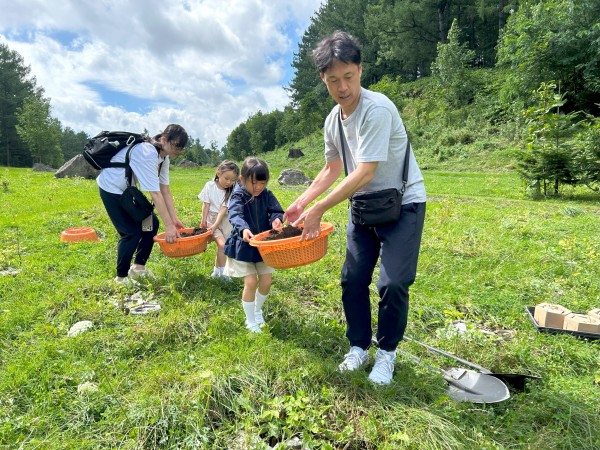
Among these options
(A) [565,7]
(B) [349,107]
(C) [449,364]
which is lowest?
(C) [449,364]

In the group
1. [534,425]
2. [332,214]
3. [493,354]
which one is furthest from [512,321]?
[332,214]

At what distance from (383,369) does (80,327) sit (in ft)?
8.02

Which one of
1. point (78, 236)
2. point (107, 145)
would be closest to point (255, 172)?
point (107, 145)

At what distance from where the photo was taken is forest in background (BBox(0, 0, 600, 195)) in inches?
431

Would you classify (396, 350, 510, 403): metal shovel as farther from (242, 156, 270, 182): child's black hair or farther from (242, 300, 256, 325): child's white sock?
(242, 156, 270, 182): child's black hair

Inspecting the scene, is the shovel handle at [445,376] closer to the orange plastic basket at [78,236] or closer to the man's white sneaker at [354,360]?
the man's white sneaker at [354,360]

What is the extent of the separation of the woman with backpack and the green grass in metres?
0.45

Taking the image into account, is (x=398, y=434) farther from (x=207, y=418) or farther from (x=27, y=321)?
(x=27, y=321)

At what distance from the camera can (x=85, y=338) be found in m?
3.19

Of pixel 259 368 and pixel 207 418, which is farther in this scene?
pixel 259 368

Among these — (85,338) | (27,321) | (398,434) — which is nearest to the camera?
(398,434)

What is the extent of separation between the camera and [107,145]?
4234mm

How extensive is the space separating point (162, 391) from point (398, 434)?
1330 mm

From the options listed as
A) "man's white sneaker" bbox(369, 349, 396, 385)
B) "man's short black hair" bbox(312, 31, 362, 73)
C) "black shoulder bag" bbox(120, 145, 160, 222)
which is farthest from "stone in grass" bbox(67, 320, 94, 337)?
"man's short black hair" bbox(312, 31, 362, 73)
